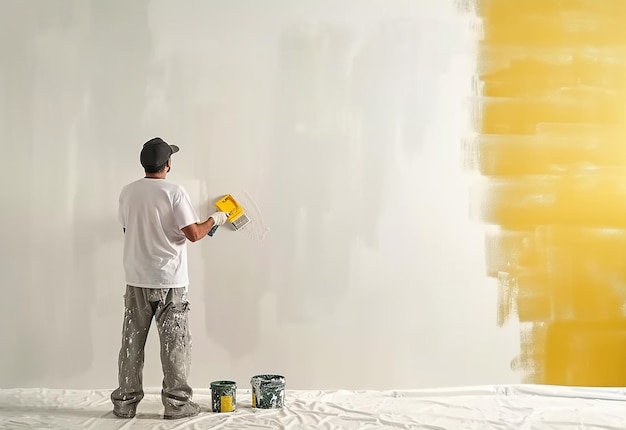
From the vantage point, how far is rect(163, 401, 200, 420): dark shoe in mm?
3057

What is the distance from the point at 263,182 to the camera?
363 cm

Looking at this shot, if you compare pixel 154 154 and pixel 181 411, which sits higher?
pixel 154 154

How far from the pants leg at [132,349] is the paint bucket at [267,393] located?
515 mm

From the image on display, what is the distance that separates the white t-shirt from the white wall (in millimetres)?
496

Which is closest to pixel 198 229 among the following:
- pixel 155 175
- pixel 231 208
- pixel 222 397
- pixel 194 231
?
pixel 194 231

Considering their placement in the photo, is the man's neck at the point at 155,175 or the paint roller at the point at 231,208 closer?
the man's neck at the point at 155,175

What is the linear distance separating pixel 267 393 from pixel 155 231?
35.3 inches

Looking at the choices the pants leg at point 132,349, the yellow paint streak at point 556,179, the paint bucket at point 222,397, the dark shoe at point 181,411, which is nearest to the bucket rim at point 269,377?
the paint bucket at point 222,397

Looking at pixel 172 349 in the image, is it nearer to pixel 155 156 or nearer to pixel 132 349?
pixel 132 349

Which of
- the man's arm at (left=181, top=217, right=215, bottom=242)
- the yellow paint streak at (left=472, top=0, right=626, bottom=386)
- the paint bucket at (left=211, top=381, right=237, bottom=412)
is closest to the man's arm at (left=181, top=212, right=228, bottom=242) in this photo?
the man's arm at (left=181, top=217, right=215, bottom=242)

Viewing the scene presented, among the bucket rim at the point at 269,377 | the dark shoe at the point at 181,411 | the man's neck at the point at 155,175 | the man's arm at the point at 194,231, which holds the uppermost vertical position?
the man's neck at the point at 155,175

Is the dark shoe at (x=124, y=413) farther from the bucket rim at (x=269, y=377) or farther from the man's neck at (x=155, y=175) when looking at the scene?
the man's neck at (x=155, y=175)

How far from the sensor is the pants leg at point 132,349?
3.09 m

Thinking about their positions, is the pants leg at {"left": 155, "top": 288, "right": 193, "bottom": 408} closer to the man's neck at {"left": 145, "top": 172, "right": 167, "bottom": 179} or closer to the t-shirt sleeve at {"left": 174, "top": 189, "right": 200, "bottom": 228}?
the t-shirt sleeve at {"left": 174, "top": 189, "right": 200, "bottom": 228}
